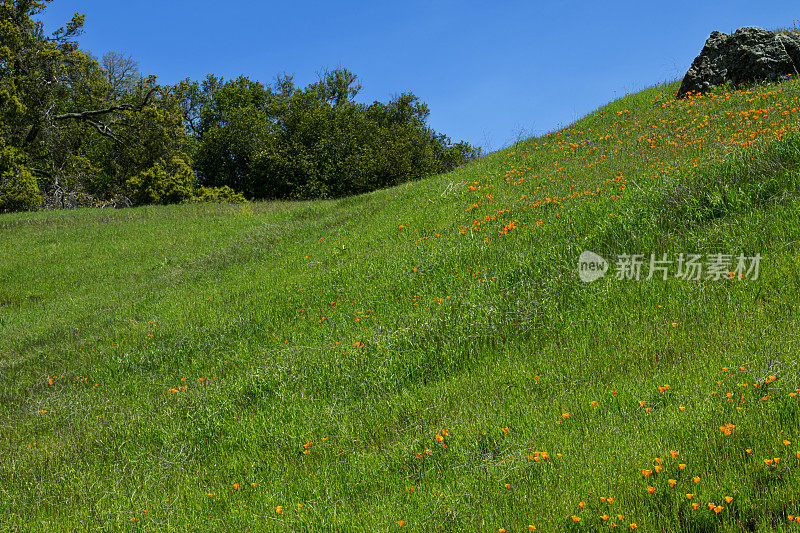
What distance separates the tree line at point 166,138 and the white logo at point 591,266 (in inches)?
1125

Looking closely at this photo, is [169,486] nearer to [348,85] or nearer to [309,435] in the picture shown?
[309,435]

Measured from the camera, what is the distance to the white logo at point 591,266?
27.2ft

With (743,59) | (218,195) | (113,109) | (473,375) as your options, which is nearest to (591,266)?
(473,375)

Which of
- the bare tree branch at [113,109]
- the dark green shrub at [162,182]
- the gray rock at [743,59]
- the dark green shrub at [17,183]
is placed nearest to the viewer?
the gray rock at [743,59]

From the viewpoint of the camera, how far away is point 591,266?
8.60 metres

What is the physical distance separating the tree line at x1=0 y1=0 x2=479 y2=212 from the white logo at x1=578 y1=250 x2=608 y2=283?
93.7ft

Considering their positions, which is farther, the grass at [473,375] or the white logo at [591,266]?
the white logo at [591,266]

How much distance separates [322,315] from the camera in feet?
33.9

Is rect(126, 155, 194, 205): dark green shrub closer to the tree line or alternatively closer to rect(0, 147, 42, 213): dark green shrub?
the tree line

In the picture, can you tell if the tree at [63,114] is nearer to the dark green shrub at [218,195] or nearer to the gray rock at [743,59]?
the dark green shrub at [218,195]

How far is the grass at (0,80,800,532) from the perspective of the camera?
4.34 metres

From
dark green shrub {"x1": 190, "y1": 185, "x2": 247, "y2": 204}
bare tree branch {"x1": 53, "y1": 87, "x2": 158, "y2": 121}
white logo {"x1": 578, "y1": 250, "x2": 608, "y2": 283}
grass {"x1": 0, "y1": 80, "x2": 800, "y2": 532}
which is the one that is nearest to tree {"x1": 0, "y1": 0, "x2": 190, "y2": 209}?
bare tree branch {"x1": 53, "y1": 87, "x2": 158, "y2": 121}

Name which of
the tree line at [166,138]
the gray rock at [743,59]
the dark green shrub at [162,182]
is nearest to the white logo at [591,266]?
the gray rock at [743,59]

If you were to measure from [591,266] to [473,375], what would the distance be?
3.06 meters
